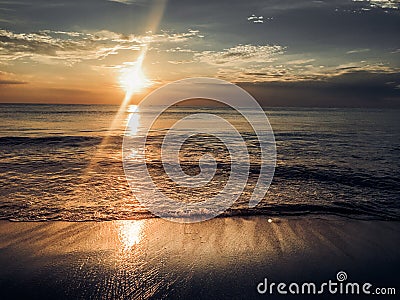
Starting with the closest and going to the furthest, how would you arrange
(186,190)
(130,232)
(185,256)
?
(185,256), (130,232), (186,190)

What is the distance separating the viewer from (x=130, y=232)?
7.02 metres

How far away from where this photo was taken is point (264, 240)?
6652 mm

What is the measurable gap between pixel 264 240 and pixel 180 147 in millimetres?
15455

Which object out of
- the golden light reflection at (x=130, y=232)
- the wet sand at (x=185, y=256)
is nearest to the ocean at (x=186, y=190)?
the golden light reflection at (x=130, y=232)

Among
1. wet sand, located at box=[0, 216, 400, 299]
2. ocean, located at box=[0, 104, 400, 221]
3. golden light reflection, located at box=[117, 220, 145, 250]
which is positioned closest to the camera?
wet sand, located at box=[0, 216, 400, 299]

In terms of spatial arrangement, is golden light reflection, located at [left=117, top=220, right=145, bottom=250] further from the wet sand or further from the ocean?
the ocean

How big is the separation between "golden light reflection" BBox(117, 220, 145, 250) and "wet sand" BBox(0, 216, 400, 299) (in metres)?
0.02

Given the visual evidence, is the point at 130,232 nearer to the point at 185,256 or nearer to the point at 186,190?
the point at 185,256

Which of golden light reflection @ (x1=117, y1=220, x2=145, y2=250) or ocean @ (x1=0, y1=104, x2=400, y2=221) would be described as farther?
ocean @ (x1=0, y1=104, x2=400, y2=221)

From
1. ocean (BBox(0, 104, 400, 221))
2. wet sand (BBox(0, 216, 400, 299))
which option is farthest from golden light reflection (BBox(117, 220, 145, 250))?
ocean (BBox(0, 104, 400, 221))

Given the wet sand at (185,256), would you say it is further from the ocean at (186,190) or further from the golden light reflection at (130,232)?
the ocean at (186,190)

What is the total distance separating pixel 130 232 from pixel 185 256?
1738 mm

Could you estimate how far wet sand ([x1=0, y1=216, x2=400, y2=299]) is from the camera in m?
4.83

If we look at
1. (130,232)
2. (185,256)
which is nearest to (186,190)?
(130,232)
